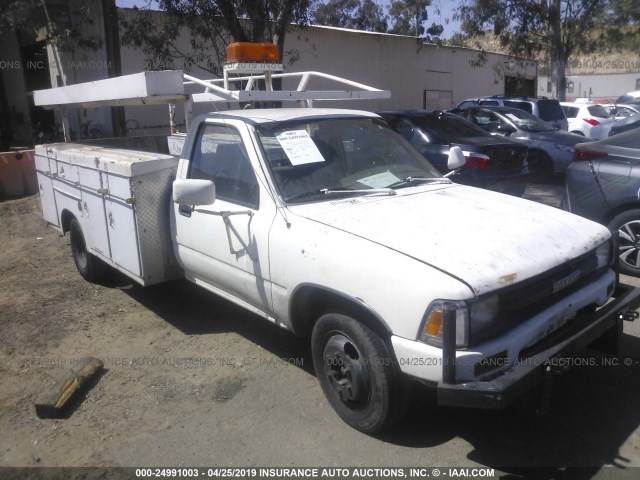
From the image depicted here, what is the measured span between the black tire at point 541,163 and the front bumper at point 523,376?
7.85m

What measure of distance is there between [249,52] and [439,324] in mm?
3027

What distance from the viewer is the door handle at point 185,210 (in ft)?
14.5

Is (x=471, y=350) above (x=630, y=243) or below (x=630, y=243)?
above

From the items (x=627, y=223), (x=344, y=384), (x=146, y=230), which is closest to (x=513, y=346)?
(x=344, y=384)

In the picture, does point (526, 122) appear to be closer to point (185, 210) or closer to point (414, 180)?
A: point (414, 180)

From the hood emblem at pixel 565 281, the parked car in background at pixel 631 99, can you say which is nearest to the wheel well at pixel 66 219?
the hood emblem at pixel 565 281

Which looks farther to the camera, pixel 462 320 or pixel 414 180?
Answer: pixel 414 180

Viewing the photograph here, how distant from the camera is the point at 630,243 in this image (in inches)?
225

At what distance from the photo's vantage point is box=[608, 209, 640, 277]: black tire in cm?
564

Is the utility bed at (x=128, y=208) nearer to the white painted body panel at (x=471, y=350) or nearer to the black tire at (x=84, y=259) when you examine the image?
the black tire at (x=84, y=259)

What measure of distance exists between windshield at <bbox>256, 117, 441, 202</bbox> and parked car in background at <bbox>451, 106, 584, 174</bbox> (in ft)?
20.0

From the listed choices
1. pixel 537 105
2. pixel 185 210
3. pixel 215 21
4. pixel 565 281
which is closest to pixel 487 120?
pixel 537 105

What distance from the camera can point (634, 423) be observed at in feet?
11.1

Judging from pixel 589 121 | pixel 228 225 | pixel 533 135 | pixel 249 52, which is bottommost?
pixel 589 121
